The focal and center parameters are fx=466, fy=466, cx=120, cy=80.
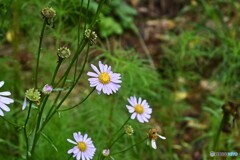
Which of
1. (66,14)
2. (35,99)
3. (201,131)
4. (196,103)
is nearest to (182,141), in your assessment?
(201,131)

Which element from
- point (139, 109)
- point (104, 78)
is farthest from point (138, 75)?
point (104, 78)

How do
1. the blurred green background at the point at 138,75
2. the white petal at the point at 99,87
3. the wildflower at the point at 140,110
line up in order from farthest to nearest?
the blurred green background at the point at 138,75 < the wildflower at the point at 140,110 < the white petal at the point at 99,87

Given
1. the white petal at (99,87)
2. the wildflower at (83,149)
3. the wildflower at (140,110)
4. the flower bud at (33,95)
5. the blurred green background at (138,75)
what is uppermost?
the blurred green background at (138,75)

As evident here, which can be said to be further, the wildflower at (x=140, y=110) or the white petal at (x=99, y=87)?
the wildflower at (x=140, y=110)

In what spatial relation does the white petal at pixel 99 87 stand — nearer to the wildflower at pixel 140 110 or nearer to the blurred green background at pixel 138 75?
the wildflower at pixel 140 110

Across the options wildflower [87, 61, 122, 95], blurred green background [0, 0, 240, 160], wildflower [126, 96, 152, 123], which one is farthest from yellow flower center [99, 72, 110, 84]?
blurred green background [0, 0, 240, 160]

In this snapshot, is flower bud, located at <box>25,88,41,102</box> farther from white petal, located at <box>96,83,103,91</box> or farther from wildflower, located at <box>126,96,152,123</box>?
wildflower, located at <box>126,96,152,123</box>

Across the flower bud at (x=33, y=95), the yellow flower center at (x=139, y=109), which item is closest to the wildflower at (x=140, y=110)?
the yellow flower center at (x=139, y=109)
